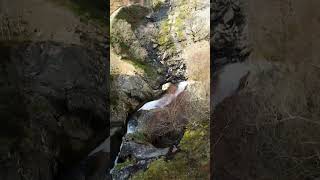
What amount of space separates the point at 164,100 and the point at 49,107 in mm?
1134

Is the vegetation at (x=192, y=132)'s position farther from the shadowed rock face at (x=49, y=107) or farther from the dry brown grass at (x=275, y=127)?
the shadowed rock face at (x=49, y=107)

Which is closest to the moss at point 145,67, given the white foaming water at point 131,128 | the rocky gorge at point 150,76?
the rocky gorge at point 150,76

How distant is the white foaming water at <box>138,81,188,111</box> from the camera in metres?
4.52

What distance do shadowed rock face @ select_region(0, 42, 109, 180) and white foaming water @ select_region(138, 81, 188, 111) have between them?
446 mm

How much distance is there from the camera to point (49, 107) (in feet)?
14.7

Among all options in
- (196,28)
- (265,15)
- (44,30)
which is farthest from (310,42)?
(44,30)

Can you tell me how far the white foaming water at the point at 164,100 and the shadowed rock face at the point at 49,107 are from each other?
0.45 m

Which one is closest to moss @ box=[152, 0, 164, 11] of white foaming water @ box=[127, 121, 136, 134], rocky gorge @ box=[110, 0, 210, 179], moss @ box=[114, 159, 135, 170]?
rocky gorge @ box=[110, 0, 210, 179]

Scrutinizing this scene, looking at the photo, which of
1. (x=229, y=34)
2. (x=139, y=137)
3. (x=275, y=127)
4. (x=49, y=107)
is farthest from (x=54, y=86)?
(x=275, y=127)

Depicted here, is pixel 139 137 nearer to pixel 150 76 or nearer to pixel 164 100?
pixel 164 100

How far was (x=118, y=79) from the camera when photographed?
4719 millimetres

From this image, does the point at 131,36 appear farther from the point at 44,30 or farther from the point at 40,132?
the point at 40,132

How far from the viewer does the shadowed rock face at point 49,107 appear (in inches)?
168

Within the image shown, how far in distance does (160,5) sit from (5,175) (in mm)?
2294
